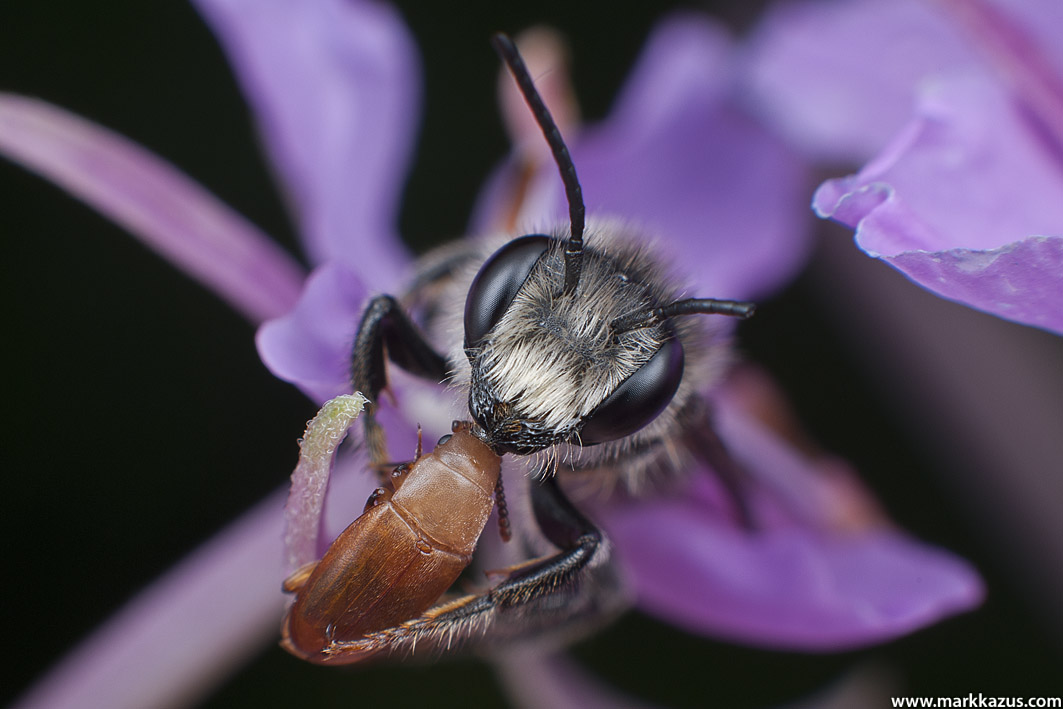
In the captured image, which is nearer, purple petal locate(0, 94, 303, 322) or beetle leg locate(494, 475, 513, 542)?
beetle leg locate(494, 475, 513, 542)

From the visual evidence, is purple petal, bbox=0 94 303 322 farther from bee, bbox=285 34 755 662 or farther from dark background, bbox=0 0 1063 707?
dark background, bbox=0 0 1063 707

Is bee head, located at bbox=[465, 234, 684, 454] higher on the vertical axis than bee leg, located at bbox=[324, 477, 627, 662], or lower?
higher

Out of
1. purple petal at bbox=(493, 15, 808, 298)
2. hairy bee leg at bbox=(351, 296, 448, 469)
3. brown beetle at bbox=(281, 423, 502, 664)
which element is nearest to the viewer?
brown beetle at bbox=(281, 423, 502, 664)

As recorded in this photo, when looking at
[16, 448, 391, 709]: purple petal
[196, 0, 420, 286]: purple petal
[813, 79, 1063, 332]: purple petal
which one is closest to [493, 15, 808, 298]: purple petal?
[196, 0, 420, 286]: purple petal

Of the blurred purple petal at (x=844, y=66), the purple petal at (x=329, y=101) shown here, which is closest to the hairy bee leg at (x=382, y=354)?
the purple petal at (x=329, y=101)

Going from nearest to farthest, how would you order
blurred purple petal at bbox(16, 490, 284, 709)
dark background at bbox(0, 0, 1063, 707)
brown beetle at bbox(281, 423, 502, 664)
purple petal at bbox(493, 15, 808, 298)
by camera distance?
1. brown beetle at bbox(281, 423, 502, 664)
2. blurred purple petal at bbox(16, 490, 284, 709)
3. purple petal at bbox(493, 15, 808, 298)
4. dark background at bbox(0, 0, 1063, 707)

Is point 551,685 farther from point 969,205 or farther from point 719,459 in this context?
point 969,205

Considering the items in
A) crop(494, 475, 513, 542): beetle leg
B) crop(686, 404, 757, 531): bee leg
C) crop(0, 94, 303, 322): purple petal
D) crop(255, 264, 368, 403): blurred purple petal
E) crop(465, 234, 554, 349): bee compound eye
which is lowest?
crop(686, 404, 757, 531): bee leg

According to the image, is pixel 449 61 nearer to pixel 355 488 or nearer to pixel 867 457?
pixel 867 457
